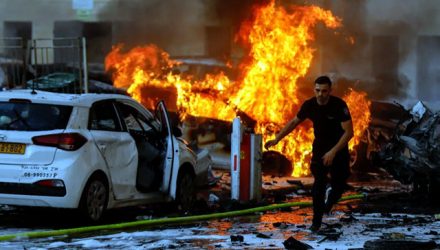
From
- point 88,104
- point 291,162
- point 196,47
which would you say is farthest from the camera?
point 196,47

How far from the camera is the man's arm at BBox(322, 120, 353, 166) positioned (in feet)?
24.7

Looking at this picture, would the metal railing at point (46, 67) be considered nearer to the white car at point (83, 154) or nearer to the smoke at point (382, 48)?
the smoke at point (382, 48)

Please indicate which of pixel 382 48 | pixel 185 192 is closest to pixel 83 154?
pixel 185 192

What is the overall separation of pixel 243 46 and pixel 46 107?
9265mm

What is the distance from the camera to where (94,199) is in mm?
8039

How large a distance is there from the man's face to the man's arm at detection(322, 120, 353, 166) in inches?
12.3

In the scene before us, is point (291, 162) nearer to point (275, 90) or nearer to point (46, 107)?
point (275, 90)

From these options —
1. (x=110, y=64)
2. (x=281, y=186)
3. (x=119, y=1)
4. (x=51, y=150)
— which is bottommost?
(x=281, y=186)

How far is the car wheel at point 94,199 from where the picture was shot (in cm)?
784

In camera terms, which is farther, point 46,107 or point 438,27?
point 438,27

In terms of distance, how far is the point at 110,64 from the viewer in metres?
22.3

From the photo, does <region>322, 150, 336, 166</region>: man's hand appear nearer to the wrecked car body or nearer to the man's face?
the man's face

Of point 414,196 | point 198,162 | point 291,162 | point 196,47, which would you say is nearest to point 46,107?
point 198,162

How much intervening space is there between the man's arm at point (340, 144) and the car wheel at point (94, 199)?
7.80ft
